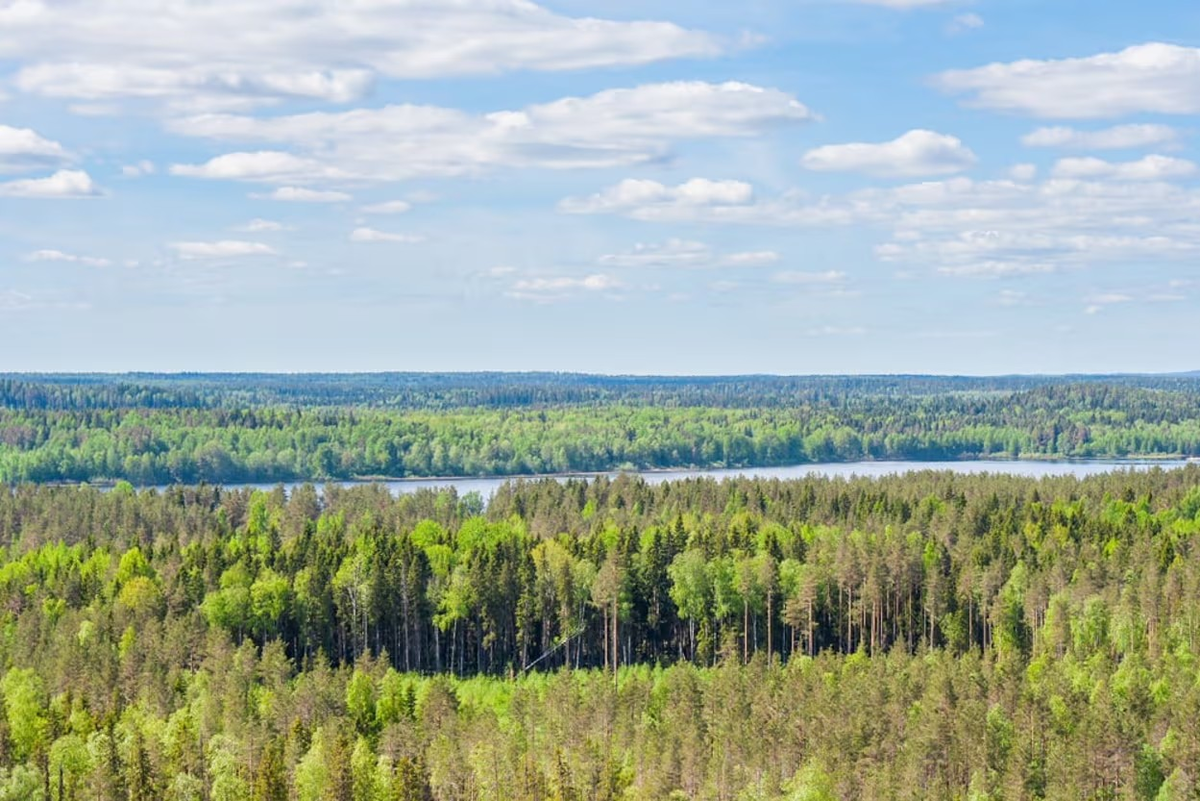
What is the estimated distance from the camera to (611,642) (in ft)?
374

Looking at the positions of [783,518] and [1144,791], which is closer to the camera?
[1144,791]

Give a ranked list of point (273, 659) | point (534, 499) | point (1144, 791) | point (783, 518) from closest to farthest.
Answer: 1. point (1144, 791)
2. point (273, 659)
3. point (783, 518)
4. point (534, 499)

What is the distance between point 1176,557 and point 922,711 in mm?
42870

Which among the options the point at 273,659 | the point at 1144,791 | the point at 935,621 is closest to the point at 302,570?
the point at 273,659

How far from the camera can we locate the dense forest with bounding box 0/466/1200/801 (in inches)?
2662

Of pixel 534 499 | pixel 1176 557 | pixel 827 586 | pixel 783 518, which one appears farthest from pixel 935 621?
pixel 534 499

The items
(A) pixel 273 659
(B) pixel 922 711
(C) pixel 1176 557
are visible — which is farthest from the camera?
(C) pixel 1176 557

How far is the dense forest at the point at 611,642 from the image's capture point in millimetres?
67625

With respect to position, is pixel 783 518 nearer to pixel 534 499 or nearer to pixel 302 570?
pixel 534 499

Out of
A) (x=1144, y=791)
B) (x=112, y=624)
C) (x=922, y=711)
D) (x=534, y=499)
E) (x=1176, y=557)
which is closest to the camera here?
(x=1144, y=791)

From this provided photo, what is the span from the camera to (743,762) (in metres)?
68.3

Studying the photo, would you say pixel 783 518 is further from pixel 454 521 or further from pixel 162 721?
pixel 162 721

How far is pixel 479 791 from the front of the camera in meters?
67.1

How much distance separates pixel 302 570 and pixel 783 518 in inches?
1879
